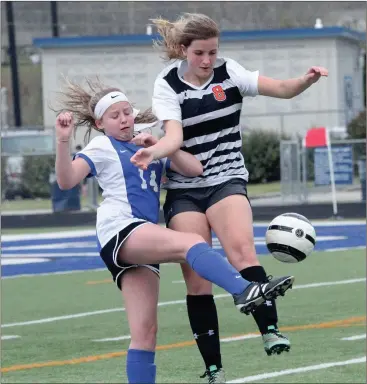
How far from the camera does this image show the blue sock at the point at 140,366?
7070 mm

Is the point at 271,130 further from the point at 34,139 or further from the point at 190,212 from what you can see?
the point at 190,212

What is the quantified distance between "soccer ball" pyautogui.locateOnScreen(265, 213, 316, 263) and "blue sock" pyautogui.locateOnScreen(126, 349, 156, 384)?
3.03 ft

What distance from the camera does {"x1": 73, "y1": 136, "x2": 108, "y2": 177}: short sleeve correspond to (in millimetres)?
6934

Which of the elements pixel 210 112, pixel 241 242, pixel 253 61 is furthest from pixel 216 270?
pixel 253 61

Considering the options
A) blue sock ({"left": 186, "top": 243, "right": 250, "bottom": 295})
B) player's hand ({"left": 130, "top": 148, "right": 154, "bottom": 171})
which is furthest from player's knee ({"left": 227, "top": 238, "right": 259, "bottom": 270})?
player's hand ({"left": 130, "top": 148, "right": 154, "bottom": 171})

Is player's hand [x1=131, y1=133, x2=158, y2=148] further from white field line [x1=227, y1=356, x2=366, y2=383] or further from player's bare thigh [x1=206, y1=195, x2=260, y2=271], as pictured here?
white field line [x1=227, y1=356, x2=366, y2=383]

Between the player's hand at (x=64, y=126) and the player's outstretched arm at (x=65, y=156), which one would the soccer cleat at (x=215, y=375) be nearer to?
the player's outstretched arm at (x=65, y=156)

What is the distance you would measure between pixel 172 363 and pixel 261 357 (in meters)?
0.76

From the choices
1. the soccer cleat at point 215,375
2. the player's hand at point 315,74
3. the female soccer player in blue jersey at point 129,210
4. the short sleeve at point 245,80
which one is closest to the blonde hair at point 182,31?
the short sleeve at point 245,80

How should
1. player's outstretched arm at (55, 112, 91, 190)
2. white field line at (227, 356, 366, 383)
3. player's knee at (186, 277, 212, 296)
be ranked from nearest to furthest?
1. player's outstretched arm at (55, 112, 91, 190)
2. player's knee at (186, 277, 212, 296)
3. white field line at (227, 356, 366, 383)

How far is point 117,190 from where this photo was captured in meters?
6.97

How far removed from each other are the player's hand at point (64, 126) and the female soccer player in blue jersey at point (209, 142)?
583mm

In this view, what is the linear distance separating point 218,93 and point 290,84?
41cm

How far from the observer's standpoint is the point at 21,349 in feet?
37.5
